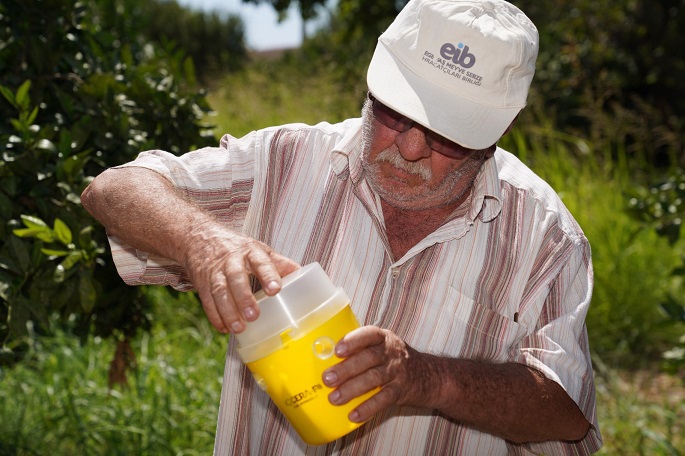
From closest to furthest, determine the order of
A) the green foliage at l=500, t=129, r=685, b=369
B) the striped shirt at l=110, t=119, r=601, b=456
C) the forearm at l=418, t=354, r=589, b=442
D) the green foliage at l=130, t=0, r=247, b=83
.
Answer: the forearm at l=418, t=354, r=589, b=442 → the striped shirt at l=110, t=119, r=601, b=456 → the green foliage at l=500, t=129, r=685, b=369 → the green foliage at l=130, t=0, r=247, b=83

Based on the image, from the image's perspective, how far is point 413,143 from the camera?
1.93 m

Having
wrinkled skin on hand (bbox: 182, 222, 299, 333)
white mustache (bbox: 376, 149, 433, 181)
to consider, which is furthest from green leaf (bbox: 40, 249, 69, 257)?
white mustache (bbox: 376, 149, 433, 181)

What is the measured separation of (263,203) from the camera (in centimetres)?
205

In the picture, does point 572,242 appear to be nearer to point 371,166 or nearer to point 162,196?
point 371,166

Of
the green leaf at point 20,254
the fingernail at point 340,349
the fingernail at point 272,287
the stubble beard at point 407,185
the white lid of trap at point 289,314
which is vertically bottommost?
the green leaf at point 20,254

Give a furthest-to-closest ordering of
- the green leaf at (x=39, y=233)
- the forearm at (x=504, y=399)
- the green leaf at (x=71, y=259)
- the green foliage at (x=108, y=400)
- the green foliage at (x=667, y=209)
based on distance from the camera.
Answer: the green foliage at (x=108, y=400) → the green foliage at (x=667, y=209) → the green leaf at (x=71, y=259) → the green leaf at (x=39, y=233) → the forearm at (x=504, y=399)

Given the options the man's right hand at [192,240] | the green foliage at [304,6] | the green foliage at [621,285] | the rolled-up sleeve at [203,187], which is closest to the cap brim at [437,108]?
the rolled-up sleeve at [203,187]

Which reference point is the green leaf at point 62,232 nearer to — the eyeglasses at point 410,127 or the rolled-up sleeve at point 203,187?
the rolled-up sleeve at point 203,187

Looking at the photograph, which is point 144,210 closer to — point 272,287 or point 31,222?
point 272,287

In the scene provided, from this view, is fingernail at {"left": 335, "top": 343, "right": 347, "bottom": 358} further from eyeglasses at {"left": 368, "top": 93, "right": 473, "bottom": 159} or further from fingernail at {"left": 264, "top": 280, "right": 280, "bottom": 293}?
eyeglasses at {"left": 368, "top": 93, "right": 473, "bottom": 159}

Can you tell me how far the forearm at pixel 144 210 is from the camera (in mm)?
1695

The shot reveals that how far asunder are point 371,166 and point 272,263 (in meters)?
0.55

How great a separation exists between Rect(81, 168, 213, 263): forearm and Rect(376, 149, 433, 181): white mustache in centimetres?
45

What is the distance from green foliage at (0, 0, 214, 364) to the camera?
244cm
